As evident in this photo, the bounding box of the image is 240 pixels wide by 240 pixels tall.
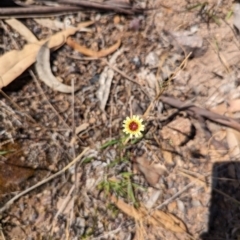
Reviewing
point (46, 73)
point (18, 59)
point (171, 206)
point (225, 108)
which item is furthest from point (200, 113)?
point (18, 59)

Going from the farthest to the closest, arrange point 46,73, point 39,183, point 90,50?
point 90,50, point 46,73, point 39,183

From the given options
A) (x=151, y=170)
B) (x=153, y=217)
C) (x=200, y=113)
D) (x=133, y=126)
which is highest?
(x=200, y=113)

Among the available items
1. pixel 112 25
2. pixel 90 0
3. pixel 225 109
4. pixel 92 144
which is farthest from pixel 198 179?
pixel 90 0

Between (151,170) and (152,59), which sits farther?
(152,59)

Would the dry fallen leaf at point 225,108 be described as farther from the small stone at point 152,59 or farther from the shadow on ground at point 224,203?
the small stone at point 152,59

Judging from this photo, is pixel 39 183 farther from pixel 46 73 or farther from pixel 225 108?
pixel 225 108

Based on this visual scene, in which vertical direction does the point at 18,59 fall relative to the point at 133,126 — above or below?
above

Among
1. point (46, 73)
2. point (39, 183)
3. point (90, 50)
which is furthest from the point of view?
point (90, 50)

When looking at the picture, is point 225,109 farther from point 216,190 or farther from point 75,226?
point 75,226
